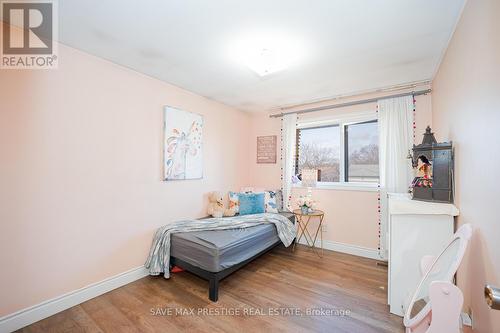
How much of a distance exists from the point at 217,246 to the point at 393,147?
255 cm

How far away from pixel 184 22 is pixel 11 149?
5.53 ft

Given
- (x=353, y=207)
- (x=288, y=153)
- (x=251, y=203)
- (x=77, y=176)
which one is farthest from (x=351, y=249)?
(x=77, y=176)

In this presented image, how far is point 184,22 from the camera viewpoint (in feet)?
5.57

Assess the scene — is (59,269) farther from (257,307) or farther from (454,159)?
(454,159)

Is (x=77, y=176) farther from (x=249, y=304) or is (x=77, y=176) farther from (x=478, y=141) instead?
(x=478, y=141)

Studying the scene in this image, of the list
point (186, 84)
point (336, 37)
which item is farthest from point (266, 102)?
point (336, 37)

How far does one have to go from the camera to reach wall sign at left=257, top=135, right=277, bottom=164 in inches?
158

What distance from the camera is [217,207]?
3.33 metres

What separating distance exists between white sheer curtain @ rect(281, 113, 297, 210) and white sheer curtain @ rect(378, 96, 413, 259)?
1277mm

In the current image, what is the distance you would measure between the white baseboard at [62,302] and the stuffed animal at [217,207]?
120 centimetres

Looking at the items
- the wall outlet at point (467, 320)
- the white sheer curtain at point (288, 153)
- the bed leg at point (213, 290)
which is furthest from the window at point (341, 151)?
the bed leg at point (213, 290)

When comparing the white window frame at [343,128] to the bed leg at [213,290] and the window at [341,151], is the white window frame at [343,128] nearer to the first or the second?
the window at [341,151]

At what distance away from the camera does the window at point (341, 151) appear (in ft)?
10.6

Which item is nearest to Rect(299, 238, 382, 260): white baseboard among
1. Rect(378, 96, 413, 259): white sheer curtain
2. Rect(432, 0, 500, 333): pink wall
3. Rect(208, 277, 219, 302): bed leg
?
Rect(378, 96, 413, 259): white sheer curtain
